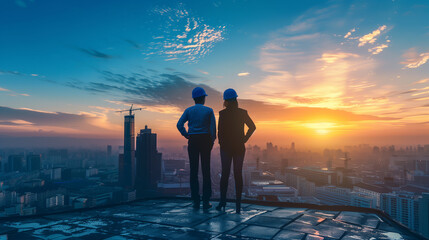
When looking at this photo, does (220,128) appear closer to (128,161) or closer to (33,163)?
(128,161)

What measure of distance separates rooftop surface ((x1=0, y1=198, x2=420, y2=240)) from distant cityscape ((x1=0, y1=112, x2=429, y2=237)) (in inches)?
1210

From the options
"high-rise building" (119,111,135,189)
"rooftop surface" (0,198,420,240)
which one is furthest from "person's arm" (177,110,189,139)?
"high-rise building" (119,111,135,189)

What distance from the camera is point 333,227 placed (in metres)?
3.20

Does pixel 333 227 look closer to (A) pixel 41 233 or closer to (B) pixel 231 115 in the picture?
(B) pixel 231 115

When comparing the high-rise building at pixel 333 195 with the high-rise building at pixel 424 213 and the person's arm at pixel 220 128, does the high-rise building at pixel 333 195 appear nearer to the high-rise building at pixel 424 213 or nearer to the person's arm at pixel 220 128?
the high-rise building at pixel 424 213

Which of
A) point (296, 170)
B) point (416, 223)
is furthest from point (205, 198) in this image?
point (296, 170)

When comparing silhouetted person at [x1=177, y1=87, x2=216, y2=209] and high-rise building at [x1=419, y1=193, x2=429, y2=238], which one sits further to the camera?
high-rise building at [x1=419, y1=193, x2=429, y2=238]

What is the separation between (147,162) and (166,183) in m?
9.24

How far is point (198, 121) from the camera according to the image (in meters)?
4.29

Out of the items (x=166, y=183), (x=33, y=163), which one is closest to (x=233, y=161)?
(x=166, y=183)

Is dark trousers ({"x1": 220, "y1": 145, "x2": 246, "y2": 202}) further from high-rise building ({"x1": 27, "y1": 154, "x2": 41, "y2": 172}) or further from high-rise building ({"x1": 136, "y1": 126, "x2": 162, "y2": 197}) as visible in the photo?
high-rise building ({"x1": 27, "y1": 154, "x2": 41, "y2": 172})

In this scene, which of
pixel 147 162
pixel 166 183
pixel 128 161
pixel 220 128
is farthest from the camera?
pixel 128 161

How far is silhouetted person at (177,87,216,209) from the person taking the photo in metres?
4.29

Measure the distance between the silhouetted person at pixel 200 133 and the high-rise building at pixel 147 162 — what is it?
62.2 m
